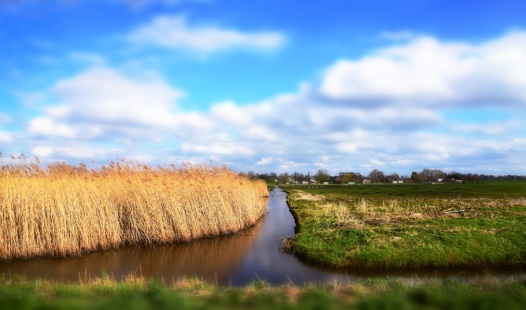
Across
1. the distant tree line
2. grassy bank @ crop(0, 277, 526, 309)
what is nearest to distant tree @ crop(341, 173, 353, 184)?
the distant tree line

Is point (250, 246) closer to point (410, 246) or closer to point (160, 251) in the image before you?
point (160, 251)

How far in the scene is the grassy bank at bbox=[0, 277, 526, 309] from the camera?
6453 mm

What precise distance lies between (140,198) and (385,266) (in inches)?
441

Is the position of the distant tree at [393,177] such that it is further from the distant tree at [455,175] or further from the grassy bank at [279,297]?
the grassy bank at [279,297]

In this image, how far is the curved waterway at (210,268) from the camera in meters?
12.5

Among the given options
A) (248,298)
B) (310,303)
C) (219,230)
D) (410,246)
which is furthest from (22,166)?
(410,246)

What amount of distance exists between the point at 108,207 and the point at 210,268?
6.09 metres

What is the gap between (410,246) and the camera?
1484 centimetres

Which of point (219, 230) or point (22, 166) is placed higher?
point (22, 166)

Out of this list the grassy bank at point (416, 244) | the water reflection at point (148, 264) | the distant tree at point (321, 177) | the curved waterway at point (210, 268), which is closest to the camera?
the curved waterway at point (210, 268)

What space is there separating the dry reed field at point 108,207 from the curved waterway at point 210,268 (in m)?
0.70

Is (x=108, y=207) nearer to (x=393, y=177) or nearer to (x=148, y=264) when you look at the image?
(x=148, y=264)

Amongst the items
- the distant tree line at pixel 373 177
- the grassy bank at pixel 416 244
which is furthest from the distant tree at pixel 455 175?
the grassy bank at pixel 416 244

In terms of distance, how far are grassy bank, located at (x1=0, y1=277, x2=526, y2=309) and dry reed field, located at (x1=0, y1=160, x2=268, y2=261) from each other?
639cm
